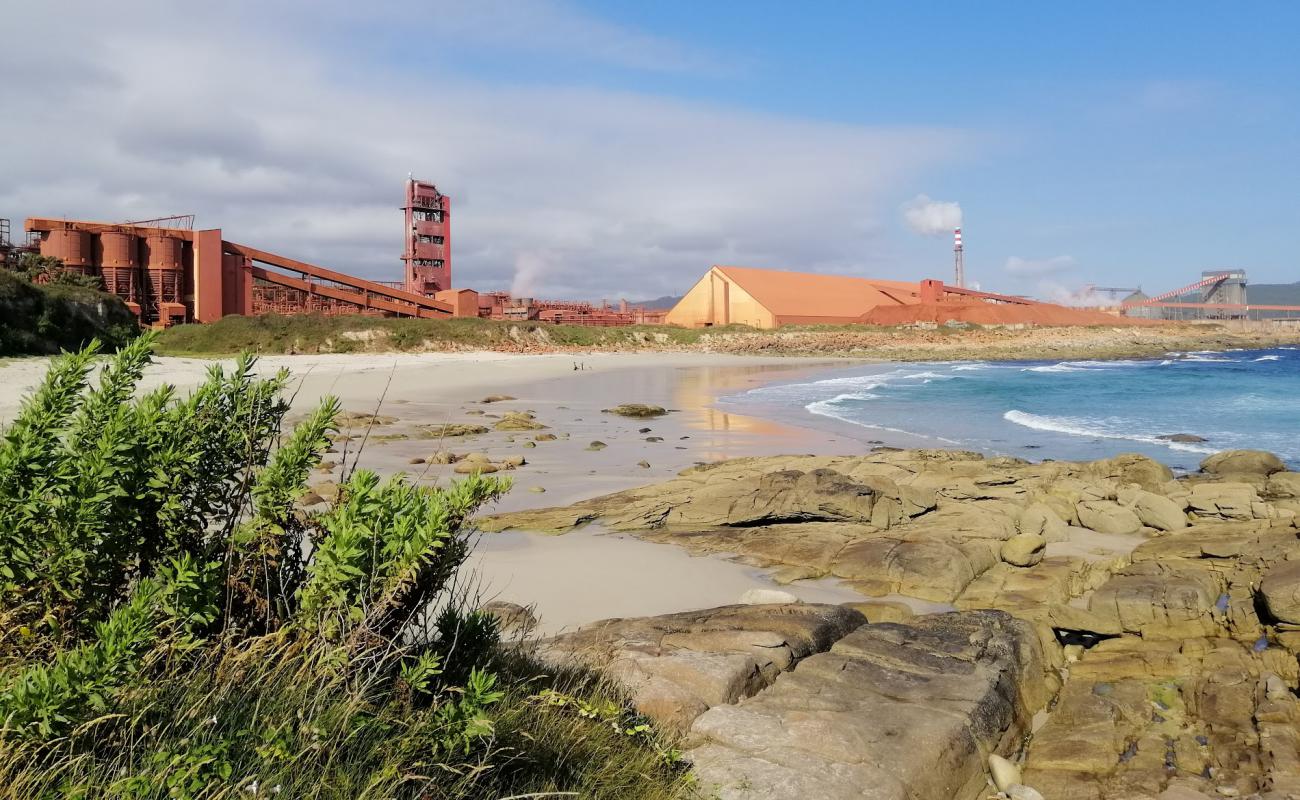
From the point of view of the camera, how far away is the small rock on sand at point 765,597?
6.72m

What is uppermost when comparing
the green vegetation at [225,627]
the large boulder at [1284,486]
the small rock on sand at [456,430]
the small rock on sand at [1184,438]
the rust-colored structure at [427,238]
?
the rust-colored structure at [427,238]

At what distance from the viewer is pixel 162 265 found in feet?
137

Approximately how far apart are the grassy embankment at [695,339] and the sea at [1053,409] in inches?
650

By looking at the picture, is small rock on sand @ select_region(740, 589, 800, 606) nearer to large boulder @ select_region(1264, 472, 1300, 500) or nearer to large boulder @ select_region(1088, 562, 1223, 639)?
large boulder @ select_region(1088, 562, 1223, 639)

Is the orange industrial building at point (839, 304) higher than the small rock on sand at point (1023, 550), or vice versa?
the orange industrial building at point (839, 304)

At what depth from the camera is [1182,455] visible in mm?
17188

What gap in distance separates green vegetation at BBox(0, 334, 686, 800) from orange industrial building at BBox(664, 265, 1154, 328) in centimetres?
7002

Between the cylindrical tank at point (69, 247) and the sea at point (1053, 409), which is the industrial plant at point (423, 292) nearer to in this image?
the cylindrical tank at point (69, 247)

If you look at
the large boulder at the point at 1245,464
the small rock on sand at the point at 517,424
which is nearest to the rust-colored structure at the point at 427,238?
the small rock on sand at the point at 517,424

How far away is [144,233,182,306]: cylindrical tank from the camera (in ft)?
136

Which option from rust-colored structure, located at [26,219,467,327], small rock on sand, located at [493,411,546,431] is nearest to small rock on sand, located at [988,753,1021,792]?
small rock on sand, located at [493,411,546,431]

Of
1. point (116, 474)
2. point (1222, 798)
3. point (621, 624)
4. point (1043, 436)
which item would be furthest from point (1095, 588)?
point (1043, 436)

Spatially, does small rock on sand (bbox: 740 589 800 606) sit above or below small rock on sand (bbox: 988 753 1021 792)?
above

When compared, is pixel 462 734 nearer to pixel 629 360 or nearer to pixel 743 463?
pixel 743 463
